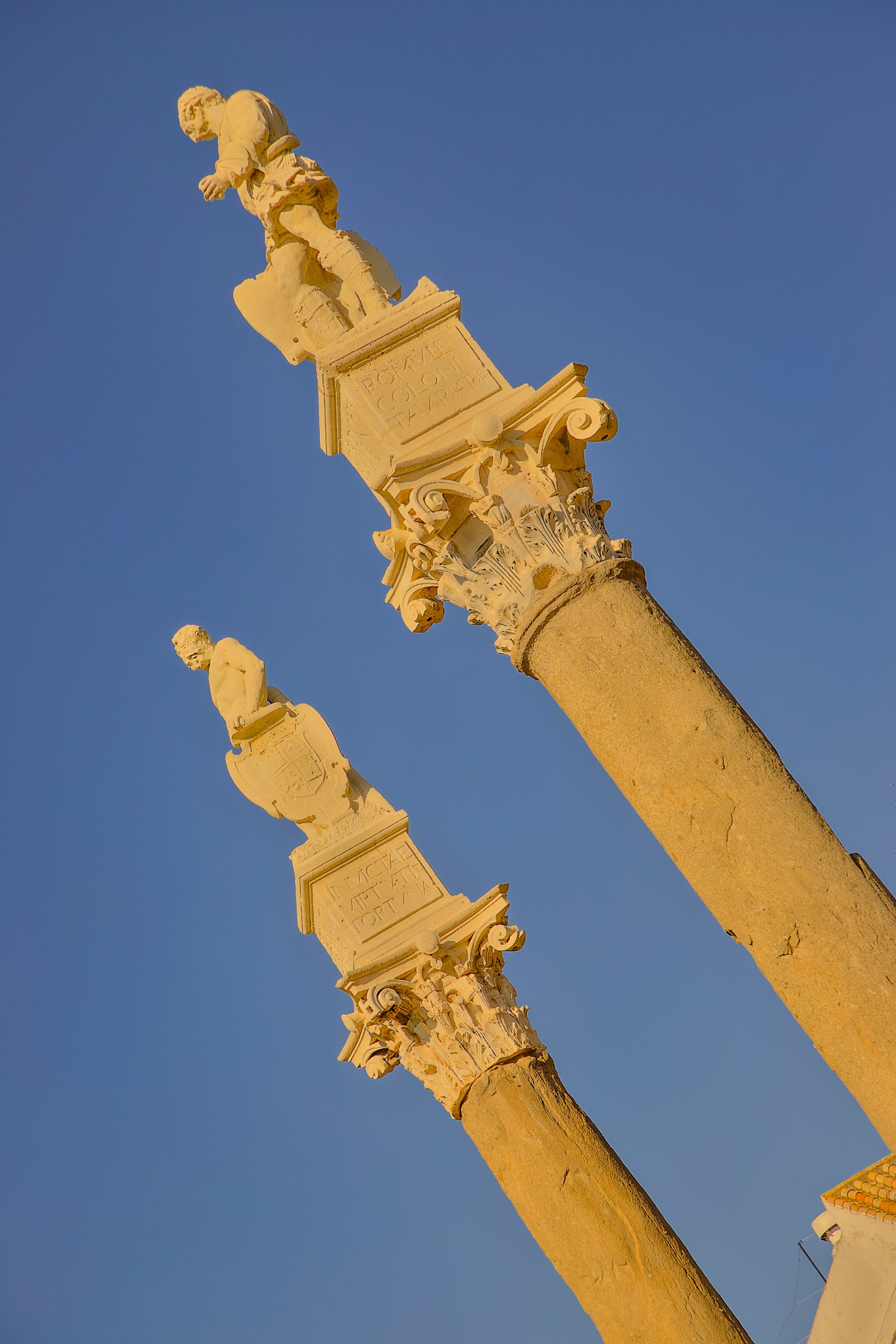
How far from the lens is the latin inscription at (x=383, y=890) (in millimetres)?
11141

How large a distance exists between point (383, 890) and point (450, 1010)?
169 centimetres

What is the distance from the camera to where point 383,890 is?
1141 cm

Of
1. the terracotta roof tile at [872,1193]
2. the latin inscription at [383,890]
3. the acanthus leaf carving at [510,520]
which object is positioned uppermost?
the acanthus leaf carving at [510,520]

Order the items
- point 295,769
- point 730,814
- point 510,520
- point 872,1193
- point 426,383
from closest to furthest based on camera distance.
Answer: point 730,814
point 510,520
point 426,383
point 295,769
point 872,1193

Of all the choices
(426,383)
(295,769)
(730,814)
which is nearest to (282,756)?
(295,769)

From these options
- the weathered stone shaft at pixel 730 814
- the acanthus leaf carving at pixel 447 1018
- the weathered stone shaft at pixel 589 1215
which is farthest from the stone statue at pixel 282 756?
the weathered stone shaft at pixel 730 814

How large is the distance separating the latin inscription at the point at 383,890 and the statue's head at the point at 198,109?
6.88 metres

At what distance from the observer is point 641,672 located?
6.36m

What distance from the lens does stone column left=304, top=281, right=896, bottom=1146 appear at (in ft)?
18.0

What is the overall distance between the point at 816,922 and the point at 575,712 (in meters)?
1.75

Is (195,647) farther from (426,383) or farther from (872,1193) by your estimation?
(872,1193)

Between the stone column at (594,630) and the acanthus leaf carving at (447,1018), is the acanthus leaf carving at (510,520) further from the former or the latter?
the acanthus leaf carving at (447,1018)

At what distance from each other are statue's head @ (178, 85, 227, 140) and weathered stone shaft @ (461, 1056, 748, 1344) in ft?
26.5

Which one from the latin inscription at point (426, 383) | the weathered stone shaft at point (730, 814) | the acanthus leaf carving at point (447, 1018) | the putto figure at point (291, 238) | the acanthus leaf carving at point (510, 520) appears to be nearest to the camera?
the weathered stone shaft at point (730, 814)
